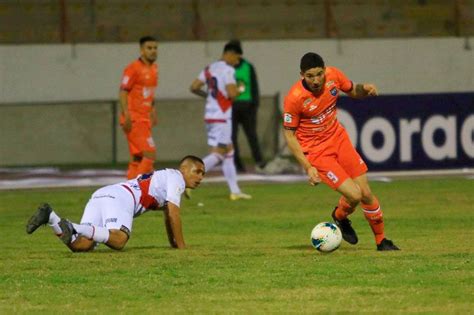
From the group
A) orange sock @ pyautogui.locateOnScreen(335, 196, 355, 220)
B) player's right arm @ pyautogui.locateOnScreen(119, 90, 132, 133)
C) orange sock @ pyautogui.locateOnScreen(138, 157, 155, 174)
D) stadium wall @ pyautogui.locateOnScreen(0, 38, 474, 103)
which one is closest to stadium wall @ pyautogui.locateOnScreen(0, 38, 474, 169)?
stadium wall @ pyautogui.locateOnScreen(0, 38, 474, 103)

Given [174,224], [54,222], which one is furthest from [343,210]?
[54,222]

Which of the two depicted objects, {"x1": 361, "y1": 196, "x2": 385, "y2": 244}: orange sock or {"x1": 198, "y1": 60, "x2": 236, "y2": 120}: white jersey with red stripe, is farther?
{"x1": 198, "y1": 60, "x2": 236, "y2": 120}: white jersey with red stripe

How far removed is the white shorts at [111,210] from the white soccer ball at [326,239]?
1848 millimetres

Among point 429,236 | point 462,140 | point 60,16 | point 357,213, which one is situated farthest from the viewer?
point 60,16

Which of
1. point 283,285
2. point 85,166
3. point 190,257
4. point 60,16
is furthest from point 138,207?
point 60,16

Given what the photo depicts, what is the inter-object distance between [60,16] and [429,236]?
53.9 feet

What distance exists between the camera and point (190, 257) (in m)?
13.9

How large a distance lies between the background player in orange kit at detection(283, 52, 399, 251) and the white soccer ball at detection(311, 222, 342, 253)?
1.33ft

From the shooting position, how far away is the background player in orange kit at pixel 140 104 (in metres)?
20.6

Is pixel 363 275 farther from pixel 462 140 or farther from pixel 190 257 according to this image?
pixel 462 140

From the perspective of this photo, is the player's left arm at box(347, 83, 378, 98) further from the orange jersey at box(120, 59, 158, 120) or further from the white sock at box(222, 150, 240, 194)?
the white sock at box(222, 150, 240, 194)

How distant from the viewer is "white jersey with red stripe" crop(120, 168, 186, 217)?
14.3 metres

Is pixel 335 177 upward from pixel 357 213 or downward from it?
upward

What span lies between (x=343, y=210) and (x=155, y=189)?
2056 mm
